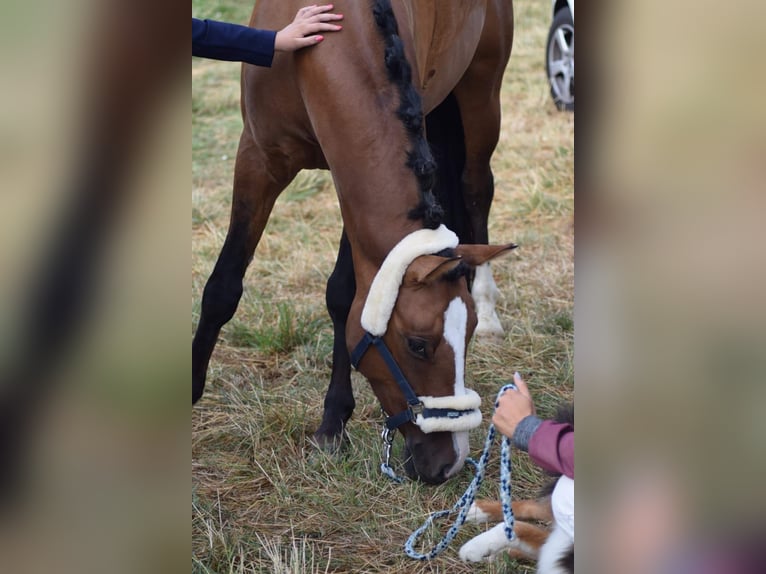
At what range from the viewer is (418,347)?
8.07 feet

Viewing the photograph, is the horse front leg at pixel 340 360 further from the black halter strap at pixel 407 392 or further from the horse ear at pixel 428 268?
the horse ear at pixel 428 268

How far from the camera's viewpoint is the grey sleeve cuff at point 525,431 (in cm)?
209

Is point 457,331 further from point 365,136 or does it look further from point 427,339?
point 365,136

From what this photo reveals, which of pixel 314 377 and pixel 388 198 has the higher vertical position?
pixel 388 198

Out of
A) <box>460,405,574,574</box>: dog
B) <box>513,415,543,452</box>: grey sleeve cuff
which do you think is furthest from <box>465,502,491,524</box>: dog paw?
<box>513,415,543,452</box>: grey sleeve cuff

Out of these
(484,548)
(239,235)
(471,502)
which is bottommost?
(484,548)

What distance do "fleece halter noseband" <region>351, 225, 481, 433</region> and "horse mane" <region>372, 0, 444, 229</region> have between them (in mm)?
59

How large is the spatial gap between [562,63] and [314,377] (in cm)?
467

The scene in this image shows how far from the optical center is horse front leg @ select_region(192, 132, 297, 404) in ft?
10.5

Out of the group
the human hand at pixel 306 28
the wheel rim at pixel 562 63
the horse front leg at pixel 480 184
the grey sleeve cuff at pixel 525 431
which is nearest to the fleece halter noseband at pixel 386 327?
the grey sleeve cuff at pixel 525 431

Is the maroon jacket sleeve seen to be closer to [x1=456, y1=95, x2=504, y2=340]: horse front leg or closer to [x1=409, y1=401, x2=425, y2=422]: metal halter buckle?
[x1=409, y1=401, x2=425, y2=422]: metal halter buckle

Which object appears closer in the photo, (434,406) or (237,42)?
(434,406)

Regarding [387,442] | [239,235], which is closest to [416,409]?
[387,442]
